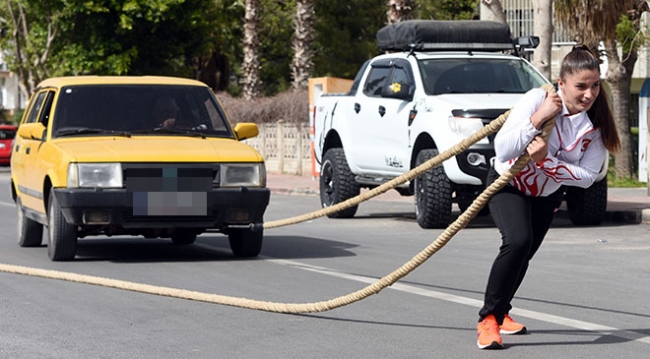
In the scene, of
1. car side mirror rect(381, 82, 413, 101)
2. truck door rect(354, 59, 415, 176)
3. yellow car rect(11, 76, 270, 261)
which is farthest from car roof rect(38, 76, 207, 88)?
truck door rect(354, 59, 415, 176)

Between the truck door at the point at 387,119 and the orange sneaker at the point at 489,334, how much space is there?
8771mm

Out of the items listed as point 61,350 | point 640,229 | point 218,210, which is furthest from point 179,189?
point 640,229

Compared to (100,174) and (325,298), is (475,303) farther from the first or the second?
(100,174)

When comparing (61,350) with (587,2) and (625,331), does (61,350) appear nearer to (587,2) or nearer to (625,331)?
(625,331)

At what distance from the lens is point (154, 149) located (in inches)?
437

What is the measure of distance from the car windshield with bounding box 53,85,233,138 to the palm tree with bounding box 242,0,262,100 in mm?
24611

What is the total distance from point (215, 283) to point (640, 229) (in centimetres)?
677

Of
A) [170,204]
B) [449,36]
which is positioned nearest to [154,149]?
[170,204]

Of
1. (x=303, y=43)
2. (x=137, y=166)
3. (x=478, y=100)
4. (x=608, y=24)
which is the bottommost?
(x=137, y=166)

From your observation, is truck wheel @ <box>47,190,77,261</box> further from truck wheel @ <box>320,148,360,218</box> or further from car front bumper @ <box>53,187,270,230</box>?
truck wheel @ <box>320,148,360,218</box>

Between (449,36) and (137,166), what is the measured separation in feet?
23.6

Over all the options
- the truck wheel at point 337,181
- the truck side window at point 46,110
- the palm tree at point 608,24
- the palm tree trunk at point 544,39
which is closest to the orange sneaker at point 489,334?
the truck side window at point 46,110

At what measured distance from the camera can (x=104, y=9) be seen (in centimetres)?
3869

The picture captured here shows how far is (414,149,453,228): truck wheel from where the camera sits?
49.0ft
